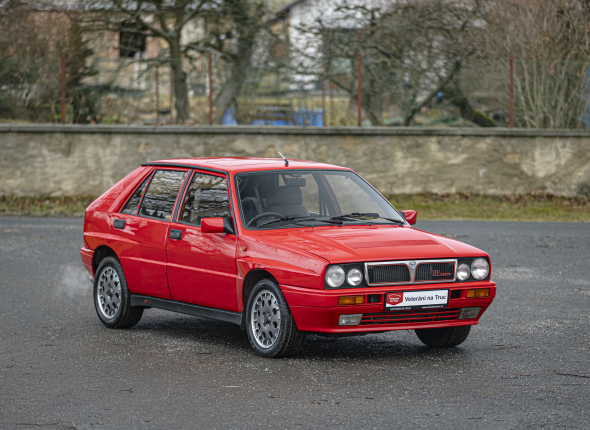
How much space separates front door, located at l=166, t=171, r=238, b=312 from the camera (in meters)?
6.61

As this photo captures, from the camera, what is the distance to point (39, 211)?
59.9 ft

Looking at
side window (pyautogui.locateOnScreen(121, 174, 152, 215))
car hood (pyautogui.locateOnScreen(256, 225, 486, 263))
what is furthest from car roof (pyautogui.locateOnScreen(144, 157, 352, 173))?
car hood (pyautogui.locateOnScreen(256, 225, 486, 263))

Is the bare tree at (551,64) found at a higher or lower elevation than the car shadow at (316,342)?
higher

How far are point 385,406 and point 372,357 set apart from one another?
140 cm

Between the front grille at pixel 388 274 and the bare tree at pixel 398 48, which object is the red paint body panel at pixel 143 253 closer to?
the front grille at pixel 388 274

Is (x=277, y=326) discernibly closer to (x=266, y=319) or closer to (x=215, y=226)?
(x=266, y=319)

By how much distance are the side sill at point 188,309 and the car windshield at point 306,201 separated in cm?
74

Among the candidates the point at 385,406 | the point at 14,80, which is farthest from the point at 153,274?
the point at 14,80

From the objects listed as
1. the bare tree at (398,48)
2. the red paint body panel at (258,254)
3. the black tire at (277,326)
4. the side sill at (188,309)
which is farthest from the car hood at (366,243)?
the bare tree at (398,48)

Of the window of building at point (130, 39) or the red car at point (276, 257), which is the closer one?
the red car at point (276, 257)

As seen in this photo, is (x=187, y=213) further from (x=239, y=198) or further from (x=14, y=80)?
(x=14, y=80)

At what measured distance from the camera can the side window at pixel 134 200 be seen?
25.6ft

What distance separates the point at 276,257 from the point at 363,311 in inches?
30.6

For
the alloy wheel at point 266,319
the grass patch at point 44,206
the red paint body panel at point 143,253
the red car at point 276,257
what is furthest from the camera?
the grass patch at point 44,206
